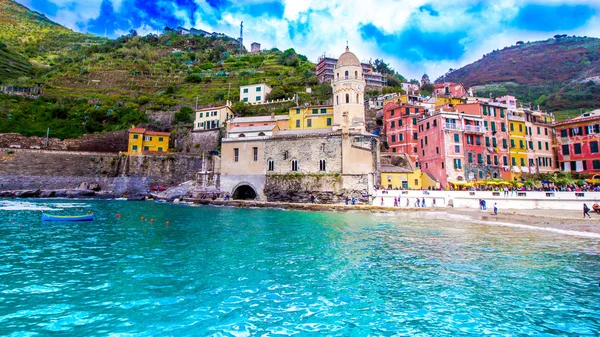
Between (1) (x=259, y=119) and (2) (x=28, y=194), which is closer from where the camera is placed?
(2) (x=28, y=194)

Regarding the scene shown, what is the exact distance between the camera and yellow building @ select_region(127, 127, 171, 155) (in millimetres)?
43094

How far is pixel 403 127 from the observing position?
37.7 meters

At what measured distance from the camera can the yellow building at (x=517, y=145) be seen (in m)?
33.6

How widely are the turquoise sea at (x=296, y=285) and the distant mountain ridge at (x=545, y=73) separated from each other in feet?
223

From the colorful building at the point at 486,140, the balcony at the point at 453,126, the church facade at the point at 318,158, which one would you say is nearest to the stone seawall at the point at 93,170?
the church facade at the point at 318,158

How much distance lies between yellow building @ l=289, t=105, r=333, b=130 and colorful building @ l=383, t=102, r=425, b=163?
24.6 feet

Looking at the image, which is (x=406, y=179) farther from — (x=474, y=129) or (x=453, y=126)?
(x=474, y=129)

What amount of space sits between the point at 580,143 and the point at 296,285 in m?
38.1

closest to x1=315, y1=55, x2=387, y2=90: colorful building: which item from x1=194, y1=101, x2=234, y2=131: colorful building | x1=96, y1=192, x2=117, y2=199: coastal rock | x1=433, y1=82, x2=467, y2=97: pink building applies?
x1=433, y1=82, x2=467, y2=97: pink building

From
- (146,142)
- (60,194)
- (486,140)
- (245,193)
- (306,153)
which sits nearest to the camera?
(486,140)

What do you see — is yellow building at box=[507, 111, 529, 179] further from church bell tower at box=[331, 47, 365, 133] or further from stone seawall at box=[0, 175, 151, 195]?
stone seawall at box=[0, 175, 151, 195]

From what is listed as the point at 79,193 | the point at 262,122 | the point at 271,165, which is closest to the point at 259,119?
the point at 262,122

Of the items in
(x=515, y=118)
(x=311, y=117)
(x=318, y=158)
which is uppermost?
(x=311, y=117)

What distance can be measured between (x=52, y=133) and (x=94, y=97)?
1123 cm
